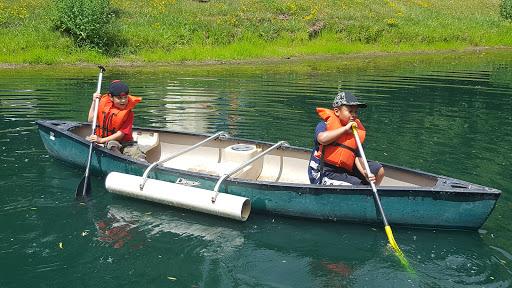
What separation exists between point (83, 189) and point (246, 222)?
2345mm

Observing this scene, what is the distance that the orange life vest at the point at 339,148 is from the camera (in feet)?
20.9

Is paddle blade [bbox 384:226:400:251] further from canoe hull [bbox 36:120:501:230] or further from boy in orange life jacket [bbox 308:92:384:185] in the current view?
boy in orange life jacket [bbox 308:92:384:185]

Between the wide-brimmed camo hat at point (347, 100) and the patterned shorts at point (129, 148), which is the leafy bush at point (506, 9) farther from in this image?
the patterned shorts at point (129, 148)

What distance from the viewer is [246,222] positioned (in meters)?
6.56

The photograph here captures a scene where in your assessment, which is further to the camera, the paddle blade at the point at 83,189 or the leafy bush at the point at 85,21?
the leafy bush at the point at 85,21

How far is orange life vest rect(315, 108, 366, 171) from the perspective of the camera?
6375 mm

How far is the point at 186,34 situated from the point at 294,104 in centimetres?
966

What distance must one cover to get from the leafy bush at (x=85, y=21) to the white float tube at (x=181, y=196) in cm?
1347

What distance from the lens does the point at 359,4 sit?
28047mm

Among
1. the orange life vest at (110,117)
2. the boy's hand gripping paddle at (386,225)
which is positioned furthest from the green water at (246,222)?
the orange life vest at (110,117)

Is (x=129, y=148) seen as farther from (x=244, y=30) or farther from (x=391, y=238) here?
(x=244, y=30)

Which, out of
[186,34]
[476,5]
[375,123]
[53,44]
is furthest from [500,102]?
[476,5]

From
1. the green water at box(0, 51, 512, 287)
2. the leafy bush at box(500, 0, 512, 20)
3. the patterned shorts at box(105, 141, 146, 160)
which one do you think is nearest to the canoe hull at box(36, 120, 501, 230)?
the green water at box(0, 51, 512, 287)

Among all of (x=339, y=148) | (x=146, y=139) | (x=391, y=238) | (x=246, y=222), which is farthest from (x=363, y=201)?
(x=146, y=139)
